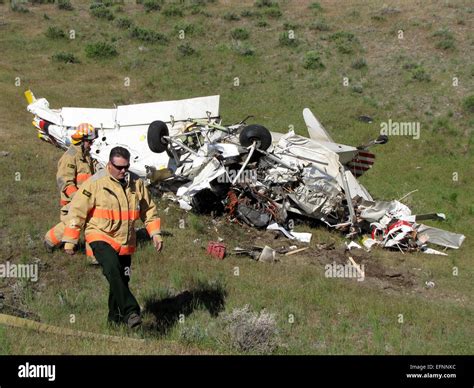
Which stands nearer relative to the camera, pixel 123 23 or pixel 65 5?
pixel 123 23

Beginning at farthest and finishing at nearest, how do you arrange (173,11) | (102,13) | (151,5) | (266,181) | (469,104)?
(151,5)
(173,11)
(102,13)
(469,104)
(266,181)

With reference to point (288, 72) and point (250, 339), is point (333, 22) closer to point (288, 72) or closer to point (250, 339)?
point (288, 72)

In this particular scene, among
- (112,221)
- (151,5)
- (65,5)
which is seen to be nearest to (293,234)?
(112,221)

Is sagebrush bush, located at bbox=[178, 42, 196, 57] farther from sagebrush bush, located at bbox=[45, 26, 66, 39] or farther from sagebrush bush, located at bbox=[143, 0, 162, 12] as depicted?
sagebrush bush, located at bbox=[143, 0, 162, 12]

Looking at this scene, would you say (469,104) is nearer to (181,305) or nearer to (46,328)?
(181,305)

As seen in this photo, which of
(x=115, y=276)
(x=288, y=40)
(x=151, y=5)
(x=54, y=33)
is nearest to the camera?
(x=115, y=276)

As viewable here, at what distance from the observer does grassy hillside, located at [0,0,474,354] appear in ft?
21.2

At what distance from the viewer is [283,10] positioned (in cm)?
3425

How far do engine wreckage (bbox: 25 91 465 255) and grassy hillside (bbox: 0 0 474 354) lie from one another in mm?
429

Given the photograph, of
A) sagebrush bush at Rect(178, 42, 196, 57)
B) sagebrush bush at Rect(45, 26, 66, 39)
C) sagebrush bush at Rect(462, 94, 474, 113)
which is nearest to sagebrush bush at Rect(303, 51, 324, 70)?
sagebrush bush at Rect(178, 42, 196, 57)

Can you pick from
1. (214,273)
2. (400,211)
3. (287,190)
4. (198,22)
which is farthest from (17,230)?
(198,22)

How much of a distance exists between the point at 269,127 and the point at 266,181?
888 centimetres

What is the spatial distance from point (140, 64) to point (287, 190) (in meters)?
17.6

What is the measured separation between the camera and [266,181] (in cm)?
1134
